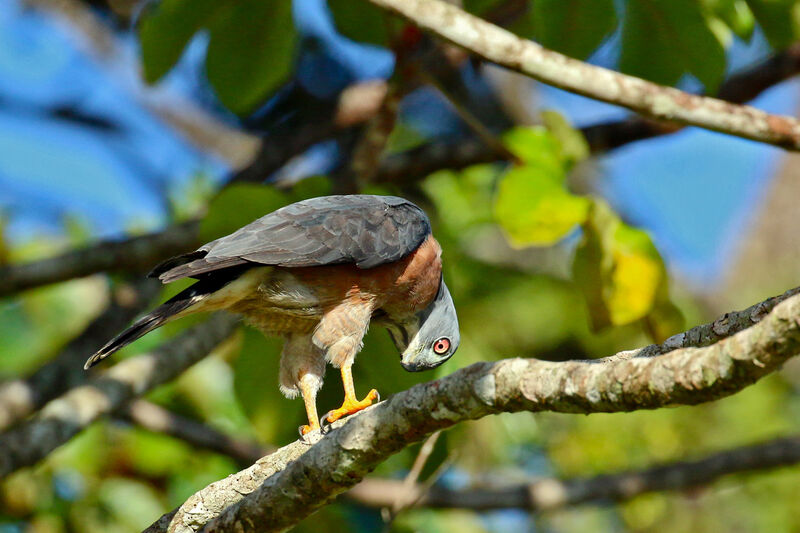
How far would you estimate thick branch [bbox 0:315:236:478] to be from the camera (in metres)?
4.41

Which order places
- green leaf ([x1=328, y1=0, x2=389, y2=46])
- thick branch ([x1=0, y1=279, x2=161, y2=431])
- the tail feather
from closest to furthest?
the tail feather → green leaf ([x1=328, y1=0, x2=389, y2=46]) → thick branch ([x1=0, y1=279, x2=161, y2=431])

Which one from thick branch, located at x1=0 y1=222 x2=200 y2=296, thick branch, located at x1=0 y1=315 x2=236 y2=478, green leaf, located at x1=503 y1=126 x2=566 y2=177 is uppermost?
green leaf, located at x1=503 y1=126 x2=566 y2=177

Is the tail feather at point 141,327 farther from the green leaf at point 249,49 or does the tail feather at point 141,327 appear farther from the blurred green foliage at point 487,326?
the green leaf at point 249,49

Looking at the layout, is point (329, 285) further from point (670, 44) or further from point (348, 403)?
point (670, 44)

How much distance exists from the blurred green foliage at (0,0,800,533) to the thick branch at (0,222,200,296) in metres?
0.72

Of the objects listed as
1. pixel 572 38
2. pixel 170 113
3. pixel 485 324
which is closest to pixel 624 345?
pixel 485 324

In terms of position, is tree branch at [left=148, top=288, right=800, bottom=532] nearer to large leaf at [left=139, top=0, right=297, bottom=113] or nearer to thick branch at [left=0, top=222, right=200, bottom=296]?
large leaf at [left=139, top=0, right=297, bottom=113]

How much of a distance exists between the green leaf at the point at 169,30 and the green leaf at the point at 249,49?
0.23 m

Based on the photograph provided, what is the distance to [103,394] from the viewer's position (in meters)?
4.66

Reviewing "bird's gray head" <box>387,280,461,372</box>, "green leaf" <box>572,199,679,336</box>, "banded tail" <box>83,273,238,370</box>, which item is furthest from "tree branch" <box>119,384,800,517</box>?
"banded tail" <box>83,273,238,370</box>

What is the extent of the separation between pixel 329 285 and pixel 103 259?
2.05 m

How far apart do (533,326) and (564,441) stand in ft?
3.13

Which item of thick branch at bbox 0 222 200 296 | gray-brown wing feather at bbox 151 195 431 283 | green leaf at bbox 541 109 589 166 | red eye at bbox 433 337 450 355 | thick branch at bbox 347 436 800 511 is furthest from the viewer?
thick branch at bbox 347 436 800 511

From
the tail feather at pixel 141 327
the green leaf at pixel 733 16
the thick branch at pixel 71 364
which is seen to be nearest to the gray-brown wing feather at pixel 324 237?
the tail feather at pixel 141 327
